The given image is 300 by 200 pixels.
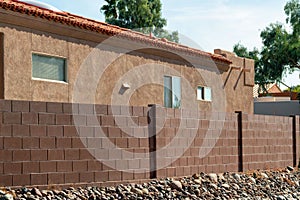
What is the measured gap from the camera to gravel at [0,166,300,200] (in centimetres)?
1165

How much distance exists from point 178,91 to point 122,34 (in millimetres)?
4116

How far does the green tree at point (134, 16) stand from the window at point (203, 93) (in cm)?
2625

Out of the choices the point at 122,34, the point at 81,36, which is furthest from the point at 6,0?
the point at 122,34

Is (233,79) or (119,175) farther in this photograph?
(233,79)

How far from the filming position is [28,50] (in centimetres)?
1590

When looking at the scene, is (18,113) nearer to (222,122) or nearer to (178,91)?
(222,122)

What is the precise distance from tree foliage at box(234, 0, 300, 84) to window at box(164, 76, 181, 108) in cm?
2926

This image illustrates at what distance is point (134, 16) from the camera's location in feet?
169

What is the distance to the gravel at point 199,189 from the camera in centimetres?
1165

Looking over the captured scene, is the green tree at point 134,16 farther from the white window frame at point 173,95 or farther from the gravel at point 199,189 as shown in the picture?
the gravel at point 199,189

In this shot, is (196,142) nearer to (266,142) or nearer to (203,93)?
(266,142)

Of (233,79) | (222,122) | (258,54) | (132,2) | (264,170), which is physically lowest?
(264,170)

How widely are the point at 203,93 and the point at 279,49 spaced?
2864cm

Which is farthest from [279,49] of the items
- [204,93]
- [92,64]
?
[92,64]
